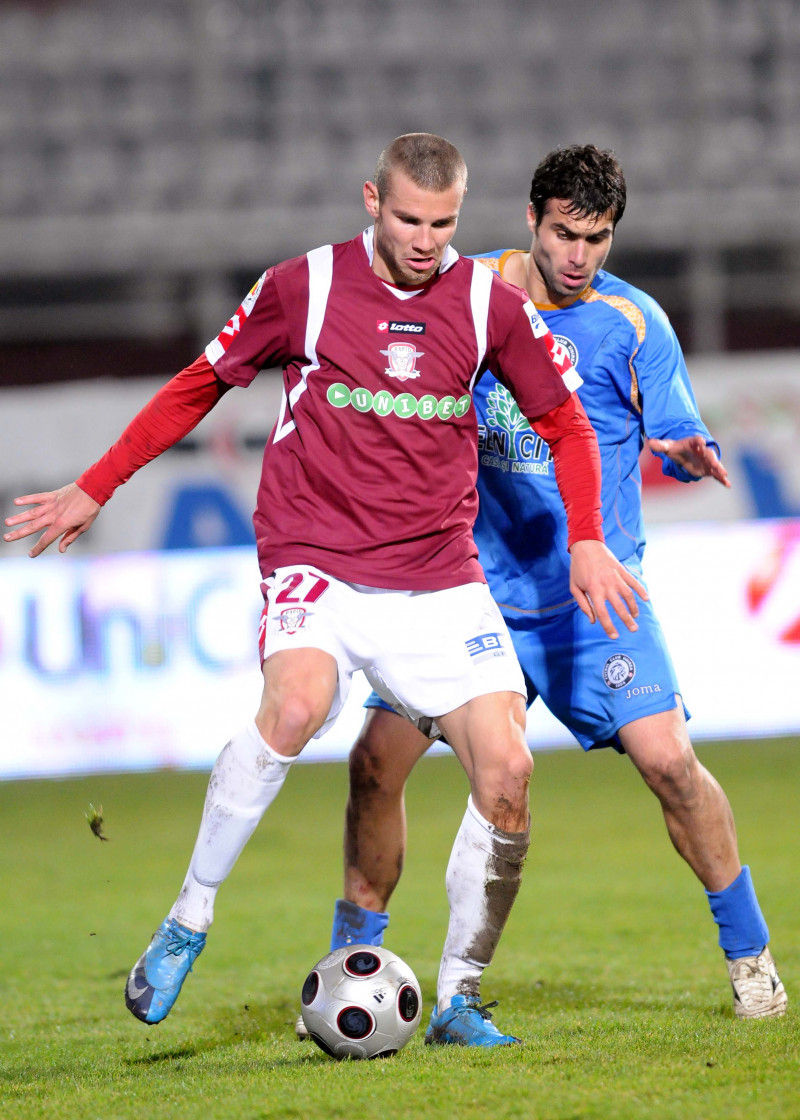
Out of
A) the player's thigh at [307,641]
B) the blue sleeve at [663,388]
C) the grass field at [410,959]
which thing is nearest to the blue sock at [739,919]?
the grass field at [410,959]

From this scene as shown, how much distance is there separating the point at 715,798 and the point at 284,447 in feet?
5.12

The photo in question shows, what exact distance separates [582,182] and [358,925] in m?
2.20

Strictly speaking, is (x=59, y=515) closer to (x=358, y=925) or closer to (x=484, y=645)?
(x=484, y=645)

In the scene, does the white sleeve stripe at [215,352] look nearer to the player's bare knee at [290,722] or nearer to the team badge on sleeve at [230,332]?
the team badge on sleeve at [230,332]

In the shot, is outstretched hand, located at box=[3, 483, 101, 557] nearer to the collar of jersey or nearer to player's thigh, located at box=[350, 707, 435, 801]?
the collar of jersey

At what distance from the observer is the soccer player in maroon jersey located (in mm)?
3299

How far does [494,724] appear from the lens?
10.8 feet

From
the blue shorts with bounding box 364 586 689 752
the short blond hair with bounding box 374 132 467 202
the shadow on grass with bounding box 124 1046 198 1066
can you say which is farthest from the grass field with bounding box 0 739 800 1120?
the short blond hair with bounding box 374 132 467 202

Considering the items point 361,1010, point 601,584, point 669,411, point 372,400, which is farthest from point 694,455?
point 361,1010

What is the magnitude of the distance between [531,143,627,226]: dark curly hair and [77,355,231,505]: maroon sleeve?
1.06 metres

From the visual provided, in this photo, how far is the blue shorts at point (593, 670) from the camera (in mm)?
3891

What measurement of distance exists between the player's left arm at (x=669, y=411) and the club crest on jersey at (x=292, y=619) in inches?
42.0

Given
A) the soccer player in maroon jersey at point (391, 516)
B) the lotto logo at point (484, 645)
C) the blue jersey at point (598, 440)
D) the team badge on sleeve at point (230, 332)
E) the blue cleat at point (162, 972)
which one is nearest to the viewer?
the blue cleat at point (162, 972)

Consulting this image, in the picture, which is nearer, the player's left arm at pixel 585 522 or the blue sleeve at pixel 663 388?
the player's left arm at pixel 585 522
